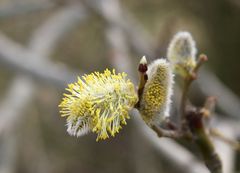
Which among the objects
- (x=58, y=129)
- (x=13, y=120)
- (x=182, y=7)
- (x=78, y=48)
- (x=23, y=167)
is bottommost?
(x=13, y=120)

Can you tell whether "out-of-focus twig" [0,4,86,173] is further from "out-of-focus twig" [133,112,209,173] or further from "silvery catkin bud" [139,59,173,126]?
"silvery catkin bud" [139,59,173,126]

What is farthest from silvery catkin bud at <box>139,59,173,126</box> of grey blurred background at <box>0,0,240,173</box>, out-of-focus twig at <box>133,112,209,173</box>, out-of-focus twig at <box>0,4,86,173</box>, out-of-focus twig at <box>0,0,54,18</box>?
out-of-focus twig at <box>0,0,54,18</box>

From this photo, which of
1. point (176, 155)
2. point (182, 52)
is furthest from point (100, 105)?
point (176, 155)

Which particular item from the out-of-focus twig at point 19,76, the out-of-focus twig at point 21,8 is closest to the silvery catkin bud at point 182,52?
the out-of-focus twig at point 19,76

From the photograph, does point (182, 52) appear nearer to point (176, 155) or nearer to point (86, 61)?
point (176, 155)

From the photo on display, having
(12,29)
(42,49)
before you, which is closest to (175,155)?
(42,49)

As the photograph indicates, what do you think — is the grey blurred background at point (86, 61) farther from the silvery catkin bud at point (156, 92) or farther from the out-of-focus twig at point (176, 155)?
the silvery catkin bud at point (156, 92)

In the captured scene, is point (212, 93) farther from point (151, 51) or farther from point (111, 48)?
point (111, 48)
